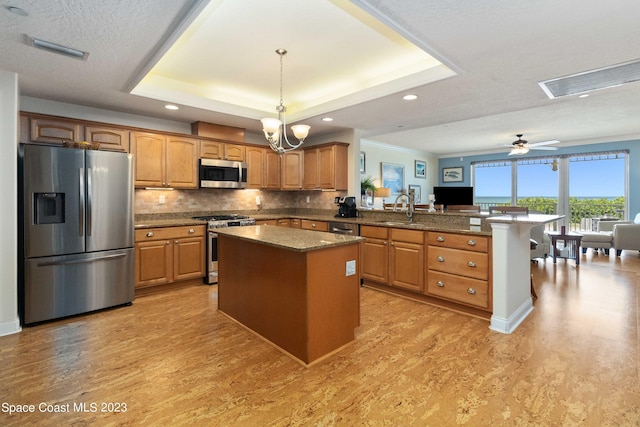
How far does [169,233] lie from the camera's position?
13.5 feet

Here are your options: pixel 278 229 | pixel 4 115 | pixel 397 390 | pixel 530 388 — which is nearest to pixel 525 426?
pixel 530 388

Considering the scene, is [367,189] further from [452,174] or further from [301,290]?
[301,290]

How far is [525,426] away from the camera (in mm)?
1710

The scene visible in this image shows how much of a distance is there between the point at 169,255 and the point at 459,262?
3484mm

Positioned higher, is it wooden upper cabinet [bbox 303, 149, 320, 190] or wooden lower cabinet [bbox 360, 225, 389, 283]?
wooden upper cabinet [bbox 303, 149, 320, 190]

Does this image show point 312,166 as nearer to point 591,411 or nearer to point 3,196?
point 3,196

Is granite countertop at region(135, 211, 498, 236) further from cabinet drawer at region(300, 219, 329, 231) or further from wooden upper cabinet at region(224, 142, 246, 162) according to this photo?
wooden upper cabinet at region(224, 142, 246, 162)

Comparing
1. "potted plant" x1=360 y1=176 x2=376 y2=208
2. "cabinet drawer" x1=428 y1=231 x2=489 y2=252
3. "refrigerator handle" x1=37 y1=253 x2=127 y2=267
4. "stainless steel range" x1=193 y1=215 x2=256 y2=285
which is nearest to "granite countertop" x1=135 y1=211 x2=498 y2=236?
"cabinet drawer" x1=428 y1=231 x2=489 y2=252

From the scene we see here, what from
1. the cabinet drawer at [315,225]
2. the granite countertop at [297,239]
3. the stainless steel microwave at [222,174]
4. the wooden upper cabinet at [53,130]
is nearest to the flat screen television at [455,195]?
the cabinet drawer at [315,225]

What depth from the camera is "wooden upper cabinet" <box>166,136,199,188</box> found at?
4402 mm

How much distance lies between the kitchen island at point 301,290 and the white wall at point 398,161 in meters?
5.19

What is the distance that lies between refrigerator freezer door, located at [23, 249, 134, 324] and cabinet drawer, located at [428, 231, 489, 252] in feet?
11.2

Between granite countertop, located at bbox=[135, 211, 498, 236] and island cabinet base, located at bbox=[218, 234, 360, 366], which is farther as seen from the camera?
granite countertop, located at bbox=[135, 211, 498, 236]

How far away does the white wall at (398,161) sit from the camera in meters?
7.88
